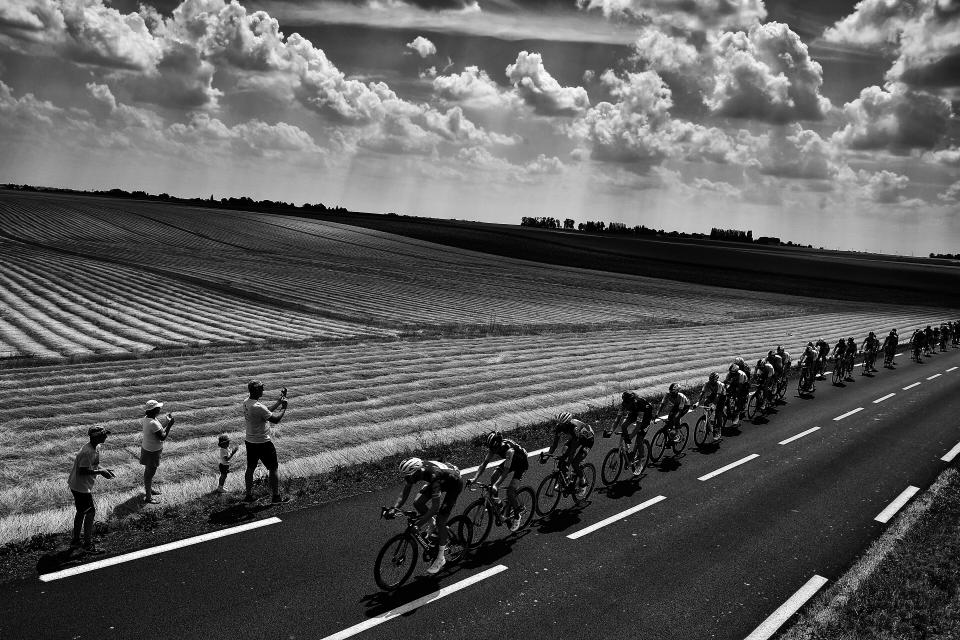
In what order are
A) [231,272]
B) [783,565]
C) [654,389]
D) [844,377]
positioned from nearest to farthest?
[783,565] < [654,389] < [844,377] < [231,272]

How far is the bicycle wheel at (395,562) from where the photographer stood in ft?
28.1

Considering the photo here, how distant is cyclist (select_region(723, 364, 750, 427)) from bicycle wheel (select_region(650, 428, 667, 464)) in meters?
3.30

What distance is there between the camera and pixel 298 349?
2828cm

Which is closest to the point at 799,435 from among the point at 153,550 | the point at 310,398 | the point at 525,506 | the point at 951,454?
the point at 951,454

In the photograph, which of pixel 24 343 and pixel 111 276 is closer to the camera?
pixel 24 343

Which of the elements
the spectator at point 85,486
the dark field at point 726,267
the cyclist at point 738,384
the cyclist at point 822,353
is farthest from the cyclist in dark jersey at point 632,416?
the dark field at point 726,267

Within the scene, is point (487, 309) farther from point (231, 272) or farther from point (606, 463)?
point (606, 463)

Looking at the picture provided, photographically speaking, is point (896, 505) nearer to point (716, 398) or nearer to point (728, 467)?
point (728, 467)

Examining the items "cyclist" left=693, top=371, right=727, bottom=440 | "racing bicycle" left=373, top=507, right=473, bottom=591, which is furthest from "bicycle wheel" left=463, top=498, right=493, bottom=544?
"cyclist" left=693, top=371, right=727, bottom=440

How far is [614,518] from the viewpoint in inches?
453

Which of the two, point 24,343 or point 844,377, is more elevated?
point 844,377

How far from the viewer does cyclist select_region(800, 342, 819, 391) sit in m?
22.9

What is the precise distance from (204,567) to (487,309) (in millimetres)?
40072

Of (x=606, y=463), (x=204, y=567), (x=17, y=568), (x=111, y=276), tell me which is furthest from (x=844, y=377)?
(x=111, y=276)
